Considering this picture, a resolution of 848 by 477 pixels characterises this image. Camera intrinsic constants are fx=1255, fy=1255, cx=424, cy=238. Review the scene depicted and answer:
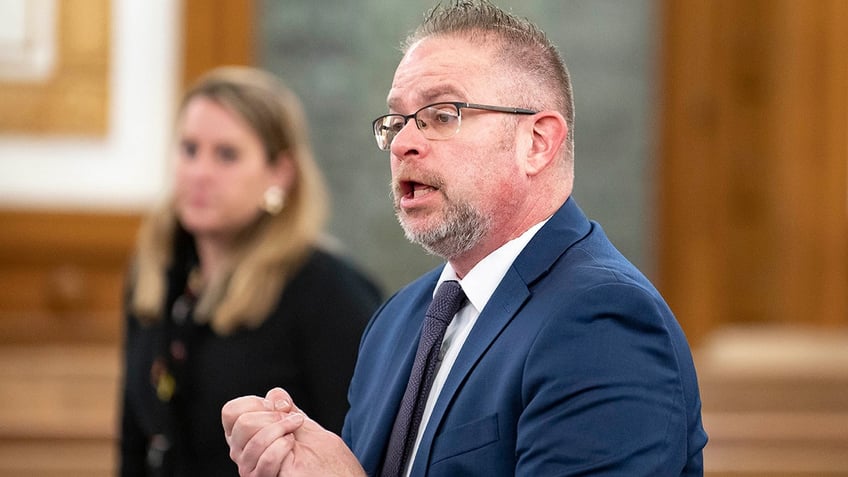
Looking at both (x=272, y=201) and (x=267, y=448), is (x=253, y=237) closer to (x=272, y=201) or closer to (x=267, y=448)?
(x=272, y=201)

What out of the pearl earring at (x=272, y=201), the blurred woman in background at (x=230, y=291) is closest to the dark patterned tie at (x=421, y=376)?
the blurred woman in background at (x=230, y=291)

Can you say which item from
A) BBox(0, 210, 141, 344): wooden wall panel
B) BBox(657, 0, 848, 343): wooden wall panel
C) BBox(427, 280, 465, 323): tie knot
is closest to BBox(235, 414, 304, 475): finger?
BBox(427, 280, 465, 323): tie knot

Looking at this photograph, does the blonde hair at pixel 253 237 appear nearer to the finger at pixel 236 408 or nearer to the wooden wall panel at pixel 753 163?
the finger at pixel 236 408

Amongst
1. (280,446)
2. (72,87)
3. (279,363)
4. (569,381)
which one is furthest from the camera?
(72,87)

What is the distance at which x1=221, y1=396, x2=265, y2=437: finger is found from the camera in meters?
1.57

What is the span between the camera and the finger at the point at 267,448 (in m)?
1.52

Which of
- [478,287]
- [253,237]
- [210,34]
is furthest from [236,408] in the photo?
[210,34]

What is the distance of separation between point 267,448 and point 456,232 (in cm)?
36

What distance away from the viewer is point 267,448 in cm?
153

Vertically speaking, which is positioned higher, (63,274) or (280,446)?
(280,446)

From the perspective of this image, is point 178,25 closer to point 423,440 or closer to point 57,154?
point 57,154

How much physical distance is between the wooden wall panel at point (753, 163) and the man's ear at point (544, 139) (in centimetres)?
306

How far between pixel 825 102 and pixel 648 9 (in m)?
0.73

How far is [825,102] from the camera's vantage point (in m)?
4.54
